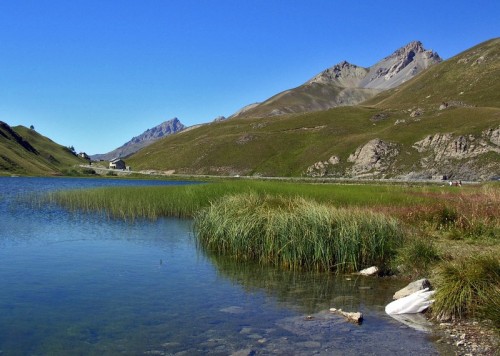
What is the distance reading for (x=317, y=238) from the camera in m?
20.0

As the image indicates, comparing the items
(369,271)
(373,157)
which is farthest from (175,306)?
(373,157)

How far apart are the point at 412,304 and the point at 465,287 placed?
5.88 ft

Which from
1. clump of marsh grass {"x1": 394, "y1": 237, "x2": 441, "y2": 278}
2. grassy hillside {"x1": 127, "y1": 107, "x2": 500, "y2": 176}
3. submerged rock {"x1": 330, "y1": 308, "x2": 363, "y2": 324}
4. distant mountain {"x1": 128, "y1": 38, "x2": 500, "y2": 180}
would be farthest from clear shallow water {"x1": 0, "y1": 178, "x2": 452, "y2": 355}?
grassy hillside {"x1": 127, "y1": 107, "x2": 500, "y2": 176}

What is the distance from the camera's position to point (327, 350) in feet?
36.7

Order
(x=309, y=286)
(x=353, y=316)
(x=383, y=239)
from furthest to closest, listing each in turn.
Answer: (x=383, y=239), (x=309, y=286), (x=353, y=316)

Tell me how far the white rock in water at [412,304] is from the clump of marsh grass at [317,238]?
5.36m

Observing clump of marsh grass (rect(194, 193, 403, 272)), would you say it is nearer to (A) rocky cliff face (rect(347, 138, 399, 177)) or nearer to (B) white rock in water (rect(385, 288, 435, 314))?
(B) white rock in water (rect(385, 288, 435, 314))

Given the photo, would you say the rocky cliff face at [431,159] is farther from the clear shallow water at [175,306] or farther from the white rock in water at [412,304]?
the white rock in water at [412,304]

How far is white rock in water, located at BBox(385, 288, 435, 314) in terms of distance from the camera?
13969mm

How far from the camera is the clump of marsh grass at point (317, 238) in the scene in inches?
782

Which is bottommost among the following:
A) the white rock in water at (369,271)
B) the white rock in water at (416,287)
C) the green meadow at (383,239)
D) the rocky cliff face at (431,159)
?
the white rock in water at (369,271)

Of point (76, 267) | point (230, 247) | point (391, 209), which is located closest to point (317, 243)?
point (230, 247)

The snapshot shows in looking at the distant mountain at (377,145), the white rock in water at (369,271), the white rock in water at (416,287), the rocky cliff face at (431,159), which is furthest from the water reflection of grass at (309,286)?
the distant mountain at (377,145)

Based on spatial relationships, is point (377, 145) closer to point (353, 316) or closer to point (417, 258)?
point (417, 258)
